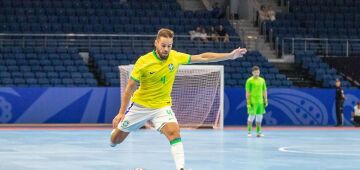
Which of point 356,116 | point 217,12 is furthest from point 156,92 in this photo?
point 217,12

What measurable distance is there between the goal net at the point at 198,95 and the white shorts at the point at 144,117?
16.0 meters

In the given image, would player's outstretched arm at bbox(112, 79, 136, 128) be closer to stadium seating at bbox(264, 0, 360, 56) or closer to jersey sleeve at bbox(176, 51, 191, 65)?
jersey sleeve at bbox(176, 51, 191, 65)

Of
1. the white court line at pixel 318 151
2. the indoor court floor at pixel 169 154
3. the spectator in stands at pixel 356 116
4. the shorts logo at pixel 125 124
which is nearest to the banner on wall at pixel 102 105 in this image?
the spectator in stands at pixel 356 116

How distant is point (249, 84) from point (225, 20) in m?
16.6

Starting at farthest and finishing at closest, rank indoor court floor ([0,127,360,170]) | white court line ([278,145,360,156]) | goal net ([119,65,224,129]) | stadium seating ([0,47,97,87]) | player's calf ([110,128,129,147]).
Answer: stadium seating ([0,47,97,87]), goal net ([119,65,224,129]), white court line ([278,145,360,156]), indoor court floor ([0,127,360,170]), player's calf ([110,128,129,147])

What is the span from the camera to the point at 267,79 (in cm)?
3400

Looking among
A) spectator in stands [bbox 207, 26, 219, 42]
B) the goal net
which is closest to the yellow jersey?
the goal net

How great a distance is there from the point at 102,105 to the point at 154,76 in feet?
64.9

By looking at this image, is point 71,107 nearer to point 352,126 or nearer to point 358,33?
point 352,126

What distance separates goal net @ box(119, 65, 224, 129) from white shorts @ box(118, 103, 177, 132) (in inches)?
630

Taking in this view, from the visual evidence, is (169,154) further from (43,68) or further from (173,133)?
(43,68)

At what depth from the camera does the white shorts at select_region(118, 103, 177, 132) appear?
11.0 m

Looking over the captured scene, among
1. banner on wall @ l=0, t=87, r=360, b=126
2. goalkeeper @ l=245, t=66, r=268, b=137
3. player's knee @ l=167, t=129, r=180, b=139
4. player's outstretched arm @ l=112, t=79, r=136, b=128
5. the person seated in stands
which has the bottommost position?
banner on wall @ l=0, t=87, r=360, b=126

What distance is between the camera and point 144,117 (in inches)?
442
